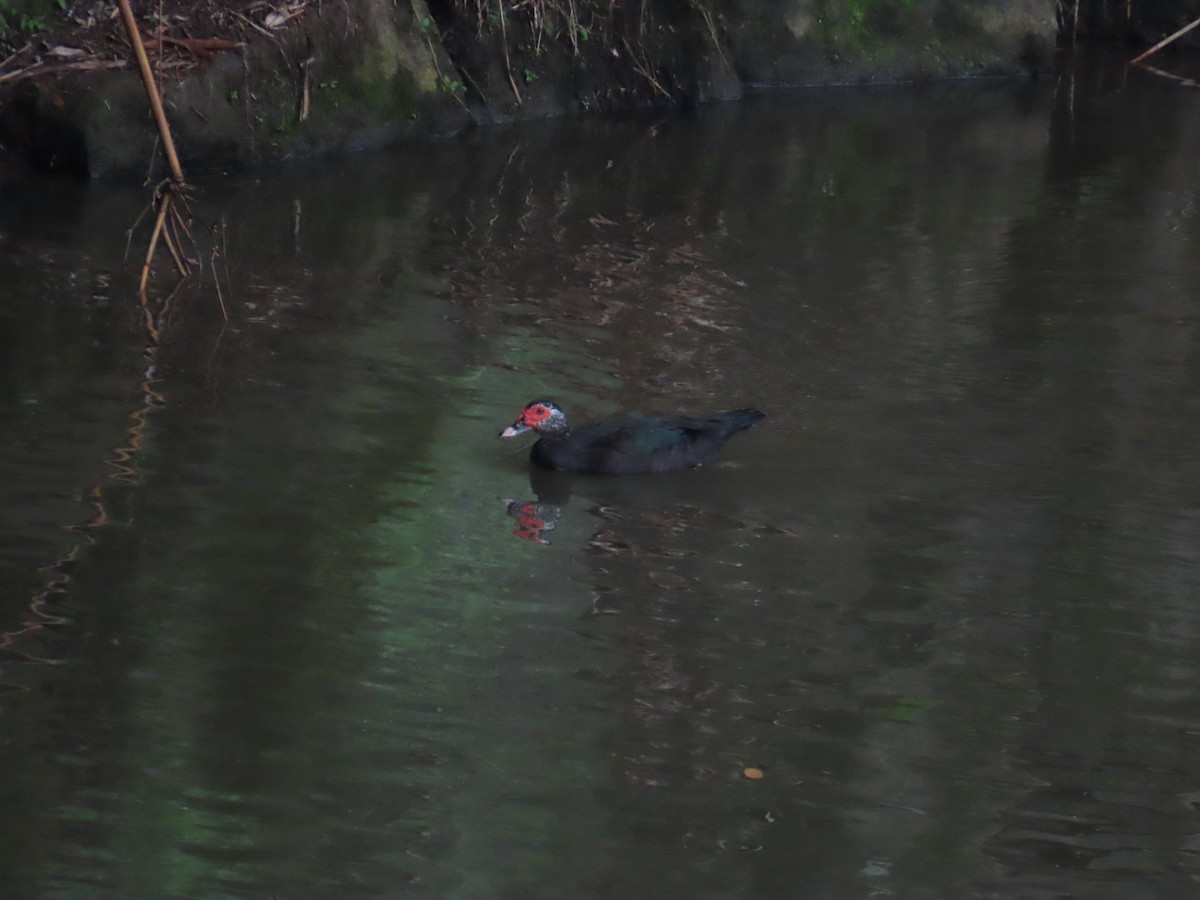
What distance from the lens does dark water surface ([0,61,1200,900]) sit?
15.2ft

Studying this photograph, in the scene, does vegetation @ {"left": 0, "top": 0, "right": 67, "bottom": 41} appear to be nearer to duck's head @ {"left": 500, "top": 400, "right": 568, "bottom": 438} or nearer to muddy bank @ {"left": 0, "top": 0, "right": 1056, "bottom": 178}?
muddy bank @ {"left": 0, "top": 0, "right": 1056, "bottom": 178}

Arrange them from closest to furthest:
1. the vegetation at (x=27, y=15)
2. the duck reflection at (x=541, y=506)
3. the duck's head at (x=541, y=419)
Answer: the duck reflection at (x=541, y=506) < the duck's head at (x=541, y=419) < the vegetation at (x=27, y=15)

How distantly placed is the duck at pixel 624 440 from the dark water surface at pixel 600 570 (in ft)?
0.53

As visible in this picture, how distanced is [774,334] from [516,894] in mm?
5211

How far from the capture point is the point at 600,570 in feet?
20.7

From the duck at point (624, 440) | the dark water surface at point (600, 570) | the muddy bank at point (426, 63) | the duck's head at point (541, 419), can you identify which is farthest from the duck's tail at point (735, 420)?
the muddy bank at point (426, 63)

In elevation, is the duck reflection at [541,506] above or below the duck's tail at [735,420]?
below

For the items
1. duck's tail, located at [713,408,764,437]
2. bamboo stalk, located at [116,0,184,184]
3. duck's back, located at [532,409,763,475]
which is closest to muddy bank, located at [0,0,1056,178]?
bamboo stalk, located at [116,0,184,184]

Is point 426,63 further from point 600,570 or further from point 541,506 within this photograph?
point 600,570

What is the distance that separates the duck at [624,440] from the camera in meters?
7.30

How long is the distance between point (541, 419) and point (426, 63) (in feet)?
25.7

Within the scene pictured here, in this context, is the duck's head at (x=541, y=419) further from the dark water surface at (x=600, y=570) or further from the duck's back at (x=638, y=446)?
the dark water surface at (x=600, y=570)

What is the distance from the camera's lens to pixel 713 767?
497cm

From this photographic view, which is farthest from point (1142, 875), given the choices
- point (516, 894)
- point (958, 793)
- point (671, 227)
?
point (671, 227)
